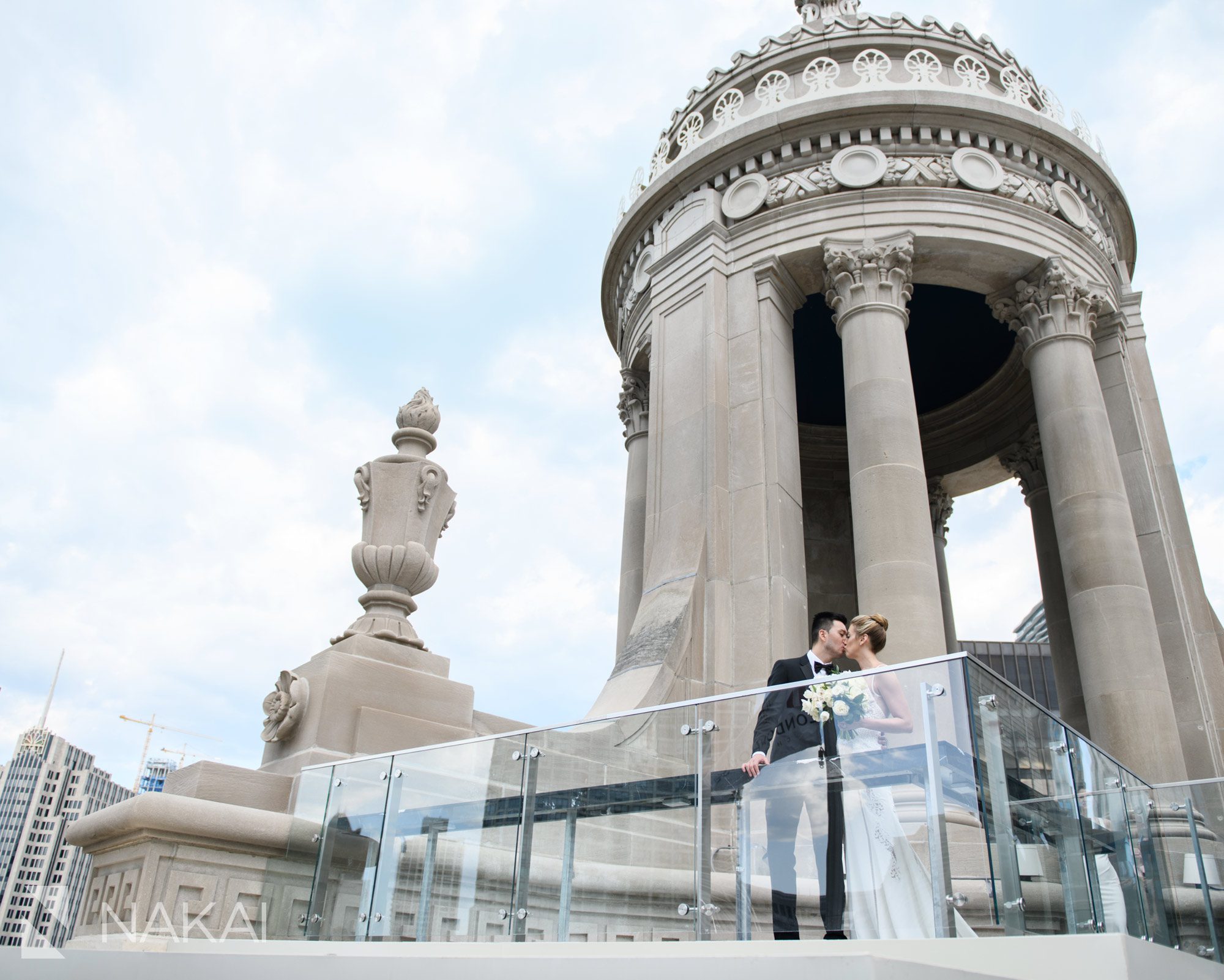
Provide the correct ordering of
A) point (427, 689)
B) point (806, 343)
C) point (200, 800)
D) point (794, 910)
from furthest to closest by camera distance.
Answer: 1. point (806, 343)
2. point (427, 689)
3. point (200, 800)
4. point (794, 910)

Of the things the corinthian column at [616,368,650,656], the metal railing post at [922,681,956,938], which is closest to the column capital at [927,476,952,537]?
the corinthian column at [616,368,650,656]

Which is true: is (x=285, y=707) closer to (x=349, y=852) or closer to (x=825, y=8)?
(x=349, y=852)

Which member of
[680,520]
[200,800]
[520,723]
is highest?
[680,520]

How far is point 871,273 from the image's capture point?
16.7 meters

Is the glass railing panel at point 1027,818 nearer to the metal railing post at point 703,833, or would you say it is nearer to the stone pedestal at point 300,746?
the metal railing post at point 703,833

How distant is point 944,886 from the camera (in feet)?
17.7

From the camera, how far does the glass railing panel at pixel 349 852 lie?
27.0ft

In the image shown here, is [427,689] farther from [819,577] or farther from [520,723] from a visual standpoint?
[819,577]

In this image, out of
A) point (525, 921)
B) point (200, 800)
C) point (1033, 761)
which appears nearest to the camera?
point (1033, 761)

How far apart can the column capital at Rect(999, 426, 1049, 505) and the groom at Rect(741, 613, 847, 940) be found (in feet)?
60.3

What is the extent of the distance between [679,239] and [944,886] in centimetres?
1559

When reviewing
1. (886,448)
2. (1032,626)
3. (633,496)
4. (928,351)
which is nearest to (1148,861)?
(886,448)

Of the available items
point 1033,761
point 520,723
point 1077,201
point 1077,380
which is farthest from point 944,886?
point 1077,201

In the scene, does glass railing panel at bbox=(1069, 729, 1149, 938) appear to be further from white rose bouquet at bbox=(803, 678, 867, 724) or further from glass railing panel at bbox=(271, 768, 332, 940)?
glass railing panel at bbox=(271, 768, 332, 940)
